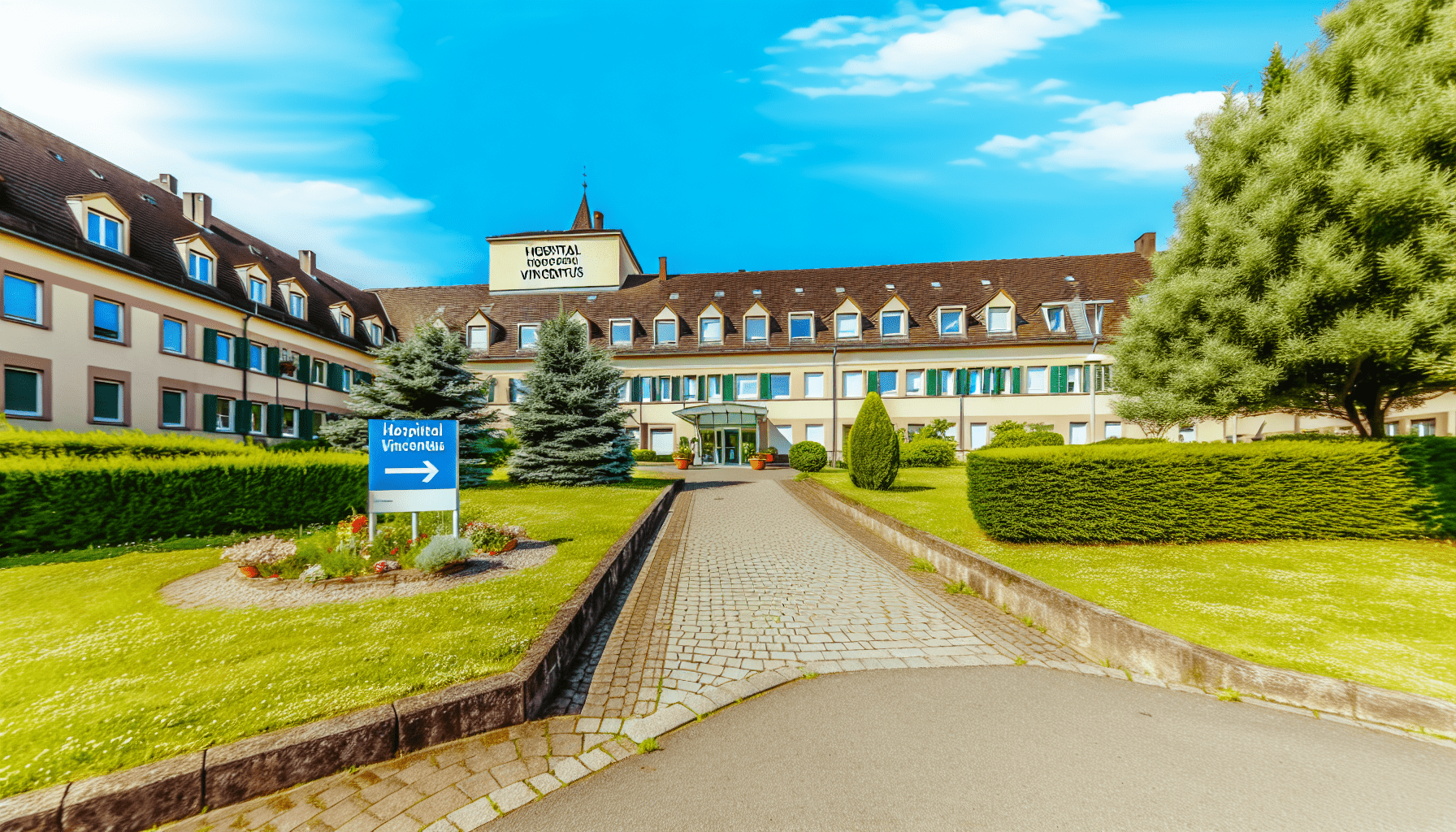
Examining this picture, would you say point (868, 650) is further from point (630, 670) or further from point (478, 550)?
point (478, 550)

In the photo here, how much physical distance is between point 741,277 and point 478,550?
35835 mm

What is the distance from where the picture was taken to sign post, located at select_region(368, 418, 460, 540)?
6.75 metres

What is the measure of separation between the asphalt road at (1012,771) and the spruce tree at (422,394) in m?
15.8

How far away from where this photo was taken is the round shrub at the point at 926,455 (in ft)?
85.7

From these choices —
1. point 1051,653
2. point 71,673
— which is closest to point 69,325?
point 71,673

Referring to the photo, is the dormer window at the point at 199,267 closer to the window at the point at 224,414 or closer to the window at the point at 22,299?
the window at the point at 224,414

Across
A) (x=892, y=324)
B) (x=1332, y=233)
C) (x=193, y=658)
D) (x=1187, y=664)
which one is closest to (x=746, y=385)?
(x=892, y=324)

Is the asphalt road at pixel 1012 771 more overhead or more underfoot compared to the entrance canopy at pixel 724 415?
more underfoot

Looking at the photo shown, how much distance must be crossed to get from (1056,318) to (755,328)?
18.8 meters

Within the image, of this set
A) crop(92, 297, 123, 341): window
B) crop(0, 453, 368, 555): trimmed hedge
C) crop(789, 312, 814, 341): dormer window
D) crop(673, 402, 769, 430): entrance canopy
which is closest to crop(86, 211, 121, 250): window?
crop(92, 297, 123, 341): window

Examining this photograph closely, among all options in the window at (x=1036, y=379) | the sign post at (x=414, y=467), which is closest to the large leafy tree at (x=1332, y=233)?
the sign post at (x=414, y=467)

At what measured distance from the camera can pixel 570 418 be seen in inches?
692

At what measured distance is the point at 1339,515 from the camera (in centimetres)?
778

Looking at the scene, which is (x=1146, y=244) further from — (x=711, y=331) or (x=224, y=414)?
(x=224, y=414)
